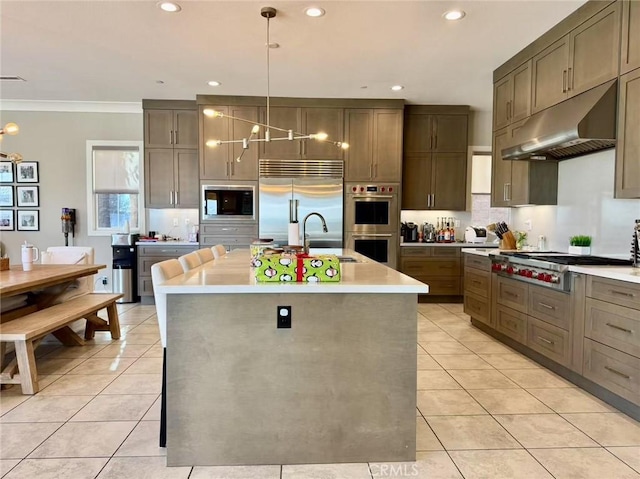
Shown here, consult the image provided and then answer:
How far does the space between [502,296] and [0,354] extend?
4.06 metres

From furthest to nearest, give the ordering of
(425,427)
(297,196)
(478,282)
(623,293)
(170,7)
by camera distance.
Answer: (297,196)
(478,282)
(170,7)
(623,293)
(425,427)

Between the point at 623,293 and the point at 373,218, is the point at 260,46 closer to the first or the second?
the point at 373,218

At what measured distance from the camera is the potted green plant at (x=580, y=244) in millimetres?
3451

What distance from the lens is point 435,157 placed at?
5.77m

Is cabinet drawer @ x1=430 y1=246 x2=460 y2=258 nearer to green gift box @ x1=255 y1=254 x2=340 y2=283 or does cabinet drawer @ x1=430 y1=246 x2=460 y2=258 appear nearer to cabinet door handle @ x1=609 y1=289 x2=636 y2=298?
cabinet door handle @ x1=609 y1=289 x2=636 y2=298

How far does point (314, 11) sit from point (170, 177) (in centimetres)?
337

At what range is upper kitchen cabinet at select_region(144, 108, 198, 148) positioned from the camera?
18.0 ft

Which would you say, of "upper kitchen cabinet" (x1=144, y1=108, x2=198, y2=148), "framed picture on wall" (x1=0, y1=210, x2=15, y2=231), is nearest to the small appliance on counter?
"upper kitchen cabinet" (x1=144, y1=108, x2=198, y2=148)

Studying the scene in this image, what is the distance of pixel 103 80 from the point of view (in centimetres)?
472

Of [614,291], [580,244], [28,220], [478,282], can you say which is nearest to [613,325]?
[614,291]

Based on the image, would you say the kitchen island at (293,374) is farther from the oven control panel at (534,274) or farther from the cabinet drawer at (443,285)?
the cabinet drawer at (443,285)

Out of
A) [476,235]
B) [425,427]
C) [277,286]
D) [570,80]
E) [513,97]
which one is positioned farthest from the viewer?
[476,235]

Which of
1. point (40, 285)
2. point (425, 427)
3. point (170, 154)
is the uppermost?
point (170, 154)

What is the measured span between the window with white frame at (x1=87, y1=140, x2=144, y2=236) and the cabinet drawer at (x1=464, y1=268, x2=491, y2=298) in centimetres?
454
